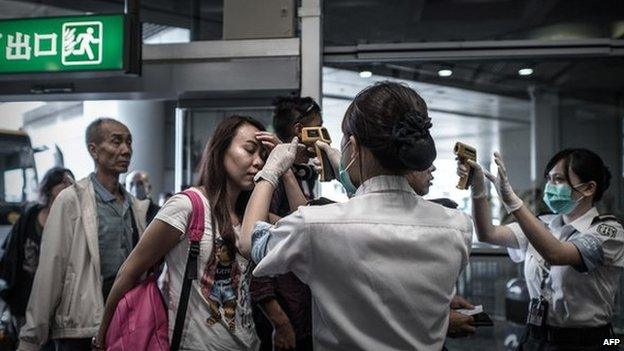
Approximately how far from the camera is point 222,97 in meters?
3.75

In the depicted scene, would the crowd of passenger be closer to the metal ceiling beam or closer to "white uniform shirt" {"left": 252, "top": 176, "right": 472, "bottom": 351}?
"white uniform shirt" {"left": 252, "top": 176, "right": 472, "bottom": 351}

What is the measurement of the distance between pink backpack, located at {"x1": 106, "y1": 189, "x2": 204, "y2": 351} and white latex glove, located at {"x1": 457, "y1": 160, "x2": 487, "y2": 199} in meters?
0.93

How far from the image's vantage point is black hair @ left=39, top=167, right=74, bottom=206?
4023 mm

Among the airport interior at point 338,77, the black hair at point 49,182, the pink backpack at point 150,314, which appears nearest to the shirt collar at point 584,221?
the airport interior at point 338,77

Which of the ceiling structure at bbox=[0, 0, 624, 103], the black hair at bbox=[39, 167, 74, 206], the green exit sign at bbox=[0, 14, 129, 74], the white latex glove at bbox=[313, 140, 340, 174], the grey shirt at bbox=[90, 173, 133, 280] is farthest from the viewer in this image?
the ceiling structure at bbox=[0, 0, 624, 103]

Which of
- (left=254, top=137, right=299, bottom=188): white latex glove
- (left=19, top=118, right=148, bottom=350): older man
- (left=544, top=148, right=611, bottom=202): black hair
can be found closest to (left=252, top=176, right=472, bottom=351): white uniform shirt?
(left=254, top=137, right=299, bottom=188): white latex glove

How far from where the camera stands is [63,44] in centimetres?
354

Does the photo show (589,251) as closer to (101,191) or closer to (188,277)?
(188,277)

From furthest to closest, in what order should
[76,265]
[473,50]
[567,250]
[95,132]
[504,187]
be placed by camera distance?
1. [473,50]
2. [95,132]
3. [76,265]
4. [567,250]
5. [504,187]

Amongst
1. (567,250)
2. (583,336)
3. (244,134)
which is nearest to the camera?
(244,134)

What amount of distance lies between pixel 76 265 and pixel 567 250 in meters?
2.19

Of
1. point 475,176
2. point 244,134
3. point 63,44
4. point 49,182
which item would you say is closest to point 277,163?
point 244,134

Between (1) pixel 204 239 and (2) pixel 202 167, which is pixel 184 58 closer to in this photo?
(2) pixel 202 167

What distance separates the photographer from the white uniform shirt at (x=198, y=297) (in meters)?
2.10
